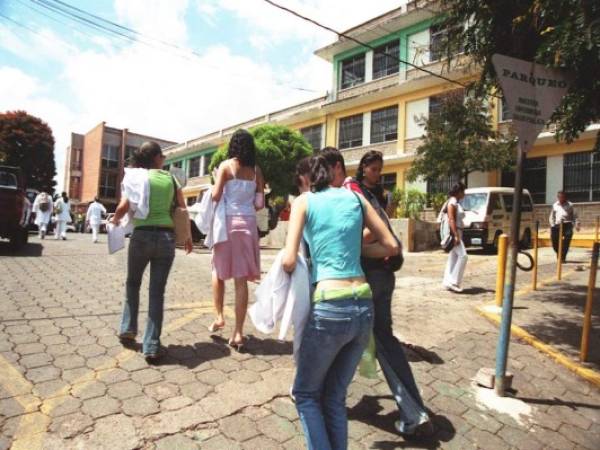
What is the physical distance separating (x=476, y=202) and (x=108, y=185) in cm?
4042

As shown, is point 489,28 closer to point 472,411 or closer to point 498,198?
point 472,411

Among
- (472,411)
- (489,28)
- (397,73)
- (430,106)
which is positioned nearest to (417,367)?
(472,411)

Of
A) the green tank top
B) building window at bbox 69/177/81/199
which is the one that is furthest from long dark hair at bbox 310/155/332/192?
building window at bbox 69/177/81/199

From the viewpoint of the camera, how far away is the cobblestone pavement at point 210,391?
2.60 m

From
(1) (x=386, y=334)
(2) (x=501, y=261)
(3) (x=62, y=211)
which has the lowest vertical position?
(1) (x=386, y=334)

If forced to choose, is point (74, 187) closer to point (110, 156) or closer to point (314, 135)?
point (110, 156)

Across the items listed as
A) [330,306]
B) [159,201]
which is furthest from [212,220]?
[330,306]

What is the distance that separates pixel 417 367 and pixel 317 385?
80.9 inches

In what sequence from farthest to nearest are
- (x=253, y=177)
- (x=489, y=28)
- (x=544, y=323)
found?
1. (x=544, y=323)
2. (x=489, y=28)
3. (x=253, y=177)

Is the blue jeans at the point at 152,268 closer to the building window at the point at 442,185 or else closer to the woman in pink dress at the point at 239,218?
the woman in pink dress at the point at 239,218

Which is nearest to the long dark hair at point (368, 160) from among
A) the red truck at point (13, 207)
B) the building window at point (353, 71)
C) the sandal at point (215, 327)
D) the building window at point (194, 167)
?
the sandal at point (215, 327)

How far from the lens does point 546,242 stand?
15617 millimetres

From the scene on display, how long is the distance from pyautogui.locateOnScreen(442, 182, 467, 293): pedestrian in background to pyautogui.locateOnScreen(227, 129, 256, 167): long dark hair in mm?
4140

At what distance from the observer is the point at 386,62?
75.9 feet
